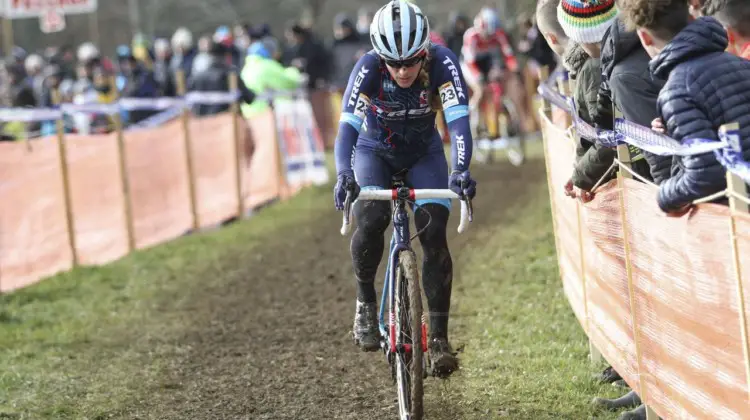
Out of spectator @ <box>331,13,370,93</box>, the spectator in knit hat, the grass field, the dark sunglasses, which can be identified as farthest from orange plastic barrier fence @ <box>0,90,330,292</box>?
spectator @ <box>331,13,370,93</box>

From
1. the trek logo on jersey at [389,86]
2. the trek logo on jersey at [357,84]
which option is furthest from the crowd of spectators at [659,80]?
the trek logo on jersey at [357,84]

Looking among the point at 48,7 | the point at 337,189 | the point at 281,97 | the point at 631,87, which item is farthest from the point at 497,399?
the point at 48,7

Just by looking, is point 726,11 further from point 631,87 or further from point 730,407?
point 730,407

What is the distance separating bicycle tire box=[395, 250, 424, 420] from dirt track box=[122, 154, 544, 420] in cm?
57

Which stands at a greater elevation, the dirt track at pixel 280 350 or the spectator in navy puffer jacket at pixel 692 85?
the spectator in navy puffer jacket at pixel 692 85

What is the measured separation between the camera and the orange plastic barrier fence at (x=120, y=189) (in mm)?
11906

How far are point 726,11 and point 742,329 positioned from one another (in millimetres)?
2936

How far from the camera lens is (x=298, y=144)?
18.0 meters

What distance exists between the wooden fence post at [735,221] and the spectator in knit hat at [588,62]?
6.07 feet

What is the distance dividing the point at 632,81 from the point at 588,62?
41.5 inches

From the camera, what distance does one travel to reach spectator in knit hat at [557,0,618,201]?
610 cm

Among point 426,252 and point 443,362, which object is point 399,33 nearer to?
point 426,252

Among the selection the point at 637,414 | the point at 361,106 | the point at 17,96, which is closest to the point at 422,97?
the point at 361,106

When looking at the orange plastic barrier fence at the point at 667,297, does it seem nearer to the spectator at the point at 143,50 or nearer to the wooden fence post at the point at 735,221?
the wooden fence post at the point at 735,221
